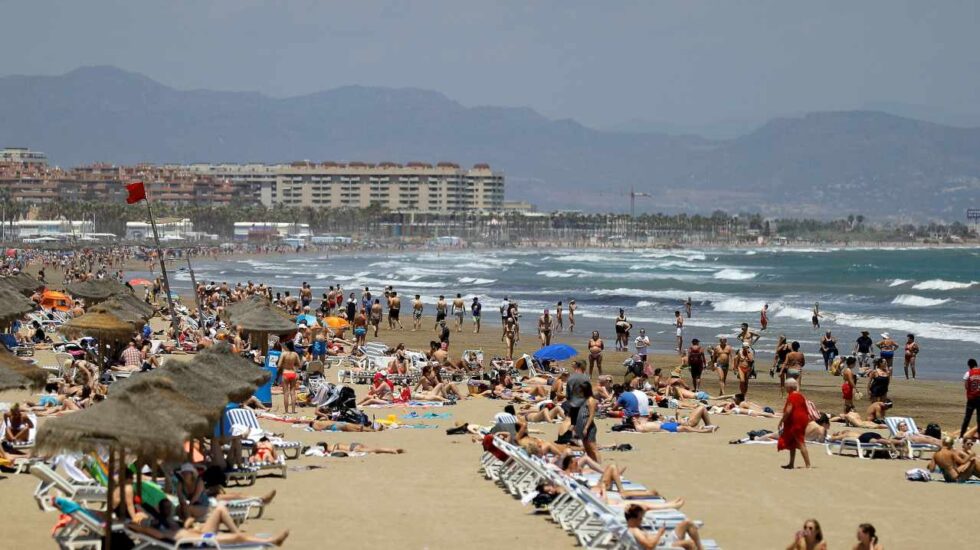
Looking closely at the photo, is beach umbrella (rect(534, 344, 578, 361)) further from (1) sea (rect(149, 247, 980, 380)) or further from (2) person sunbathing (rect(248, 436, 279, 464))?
(2) person sunbathing (rect(248, 436, 279, 464))

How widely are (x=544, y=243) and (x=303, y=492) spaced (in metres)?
174

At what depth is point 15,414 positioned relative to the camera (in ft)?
41.4

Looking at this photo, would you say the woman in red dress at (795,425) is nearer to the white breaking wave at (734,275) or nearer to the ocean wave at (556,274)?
the white breaking wave at (734,275)

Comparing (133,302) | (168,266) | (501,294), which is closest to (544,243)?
(168,266)

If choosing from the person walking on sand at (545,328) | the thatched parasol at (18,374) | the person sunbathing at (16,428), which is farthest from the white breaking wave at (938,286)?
the thatched parasol at (18,374)

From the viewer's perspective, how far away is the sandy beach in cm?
998

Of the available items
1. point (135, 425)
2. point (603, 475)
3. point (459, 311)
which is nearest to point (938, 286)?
point (459, 311)

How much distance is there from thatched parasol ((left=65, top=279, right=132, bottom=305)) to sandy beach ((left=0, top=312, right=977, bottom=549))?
506 inches

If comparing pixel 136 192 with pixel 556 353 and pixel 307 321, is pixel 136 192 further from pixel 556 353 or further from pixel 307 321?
pixel 556 353

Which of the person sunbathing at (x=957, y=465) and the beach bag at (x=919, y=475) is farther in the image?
the beach bag at (x=919, y=475)

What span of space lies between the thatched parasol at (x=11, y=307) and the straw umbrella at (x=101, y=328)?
28.1 inches

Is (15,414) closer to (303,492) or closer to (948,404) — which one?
(303,492)

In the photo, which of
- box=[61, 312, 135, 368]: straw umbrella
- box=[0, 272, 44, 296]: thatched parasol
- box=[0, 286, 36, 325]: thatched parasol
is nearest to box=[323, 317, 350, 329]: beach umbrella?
box=[0, 272, 44, 296]: thatched parasol

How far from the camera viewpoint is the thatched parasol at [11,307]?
19.1 meters
